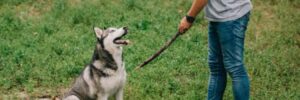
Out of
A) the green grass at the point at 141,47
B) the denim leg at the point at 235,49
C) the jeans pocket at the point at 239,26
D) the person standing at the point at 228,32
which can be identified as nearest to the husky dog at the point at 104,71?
the person standing at the point at 228,32

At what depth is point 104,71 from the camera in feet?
18.9

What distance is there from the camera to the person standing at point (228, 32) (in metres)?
4.89

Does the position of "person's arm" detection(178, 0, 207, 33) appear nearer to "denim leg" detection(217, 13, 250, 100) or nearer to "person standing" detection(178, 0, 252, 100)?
"person standing" detection(178, 0, 252, 100)

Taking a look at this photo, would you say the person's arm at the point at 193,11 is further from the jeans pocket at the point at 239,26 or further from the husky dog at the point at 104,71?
the husky dog at the point at 104,71

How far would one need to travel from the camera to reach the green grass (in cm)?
705

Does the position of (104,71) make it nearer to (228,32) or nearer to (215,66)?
(215,66)

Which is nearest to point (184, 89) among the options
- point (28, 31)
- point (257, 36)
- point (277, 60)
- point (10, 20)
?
point (277, 60)

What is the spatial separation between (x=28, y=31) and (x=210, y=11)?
4.95m

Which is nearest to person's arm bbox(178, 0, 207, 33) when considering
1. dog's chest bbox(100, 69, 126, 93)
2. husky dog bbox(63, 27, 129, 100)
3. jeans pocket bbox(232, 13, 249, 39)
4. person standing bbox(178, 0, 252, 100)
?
person standing bbox(178, 0, 252, 100)

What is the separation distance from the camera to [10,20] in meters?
9.59

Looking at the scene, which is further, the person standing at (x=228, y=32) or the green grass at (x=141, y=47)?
the green grass at (x=141, y=47)

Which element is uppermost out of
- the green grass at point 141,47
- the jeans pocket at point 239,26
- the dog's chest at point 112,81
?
the jeans pocket at point 239,26

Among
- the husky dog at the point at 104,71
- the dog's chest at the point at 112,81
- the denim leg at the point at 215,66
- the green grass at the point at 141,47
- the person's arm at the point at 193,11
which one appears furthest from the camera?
the green grass at the point at 141,47

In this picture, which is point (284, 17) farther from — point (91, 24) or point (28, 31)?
point (28, 31)
